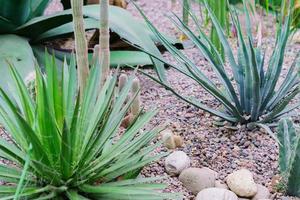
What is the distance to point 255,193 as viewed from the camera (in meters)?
2.52

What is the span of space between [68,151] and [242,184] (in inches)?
34.5

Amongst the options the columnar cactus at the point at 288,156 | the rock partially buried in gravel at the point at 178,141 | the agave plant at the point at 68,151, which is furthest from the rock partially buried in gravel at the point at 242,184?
the agave plant at the point at 68,151

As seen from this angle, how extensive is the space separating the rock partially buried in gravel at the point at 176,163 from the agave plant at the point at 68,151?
1.13 ft

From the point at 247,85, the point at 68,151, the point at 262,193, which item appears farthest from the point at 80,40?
the point at 262,193

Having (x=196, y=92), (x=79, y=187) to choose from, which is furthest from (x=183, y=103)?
(x=79, y=187)

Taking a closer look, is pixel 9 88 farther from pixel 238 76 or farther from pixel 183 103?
pixel 238 76

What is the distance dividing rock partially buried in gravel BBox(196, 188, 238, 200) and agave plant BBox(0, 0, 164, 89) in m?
0.97

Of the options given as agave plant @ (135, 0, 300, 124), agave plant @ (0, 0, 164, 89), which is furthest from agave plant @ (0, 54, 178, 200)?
agave plant @ (0, 0, 164, 89)

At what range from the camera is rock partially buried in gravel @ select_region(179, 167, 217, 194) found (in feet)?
8.30

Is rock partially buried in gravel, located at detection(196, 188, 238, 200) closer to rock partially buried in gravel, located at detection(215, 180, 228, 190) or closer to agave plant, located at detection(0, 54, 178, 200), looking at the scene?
rock partially buried in gravel, located at detection(215, 180, 228, 190)

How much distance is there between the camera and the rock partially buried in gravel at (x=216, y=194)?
2.39 m

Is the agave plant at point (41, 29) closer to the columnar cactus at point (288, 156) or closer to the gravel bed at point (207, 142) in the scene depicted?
the gravel bed at point (207, 142)

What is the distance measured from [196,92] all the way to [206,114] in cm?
30

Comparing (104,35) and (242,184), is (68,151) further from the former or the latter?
(242,184)
